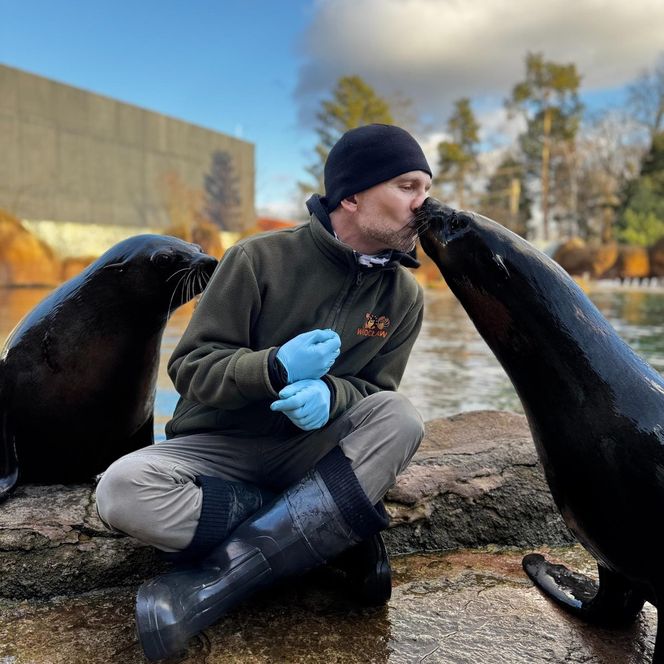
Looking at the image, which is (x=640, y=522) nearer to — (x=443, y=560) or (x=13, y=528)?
(x=443, y=560)

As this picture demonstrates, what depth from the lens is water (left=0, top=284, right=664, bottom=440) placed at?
515cm

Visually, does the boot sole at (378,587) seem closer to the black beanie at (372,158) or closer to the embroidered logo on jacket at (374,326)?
the embroidered logo on jacket at (374,326)

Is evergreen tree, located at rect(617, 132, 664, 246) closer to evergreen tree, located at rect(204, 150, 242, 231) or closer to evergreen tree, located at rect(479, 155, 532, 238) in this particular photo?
evergreen tree, located at rect(479, 155, 532, 238)

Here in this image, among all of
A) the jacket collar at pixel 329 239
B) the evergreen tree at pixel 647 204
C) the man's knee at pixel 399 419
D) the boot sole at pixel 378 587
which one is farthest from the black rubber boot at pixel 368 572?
the evergreen tree at pixel 647 204

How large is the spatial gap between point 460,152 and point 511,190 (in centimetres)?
591

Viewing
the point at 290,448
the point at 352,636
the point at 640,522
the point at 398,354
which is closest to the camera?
the point at 640,522

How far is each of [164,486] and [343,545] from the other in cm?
43

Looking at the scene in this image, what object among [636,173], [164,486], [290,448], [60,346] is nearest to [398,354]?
[290,448]

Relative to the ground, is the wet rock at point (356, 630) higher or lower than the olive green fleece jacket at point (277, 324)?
lower

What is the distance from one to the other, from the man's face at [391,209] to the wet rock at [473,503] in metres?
0.76

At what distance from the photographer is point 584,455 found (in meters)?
1.49

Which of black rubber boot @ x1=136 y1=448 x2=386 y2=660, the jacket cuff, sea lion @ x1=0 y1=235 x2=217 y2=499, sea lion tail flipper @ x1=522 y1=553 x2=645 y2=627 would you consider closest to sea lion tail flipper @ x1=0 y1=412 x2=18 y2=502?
sea lion @ x1=0 y1=235 x2=217 y2=499

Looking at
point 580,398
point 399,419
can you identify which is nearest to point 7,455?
point 399,419

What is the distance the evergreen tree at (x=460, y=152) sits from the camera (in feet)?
107
